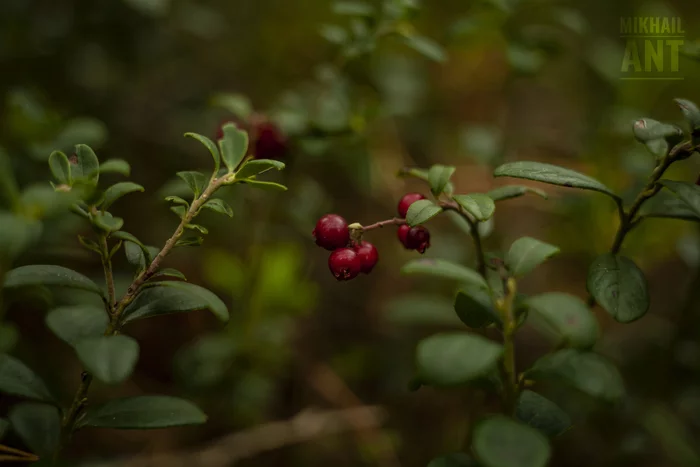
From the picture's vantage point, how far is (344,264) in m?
1.18

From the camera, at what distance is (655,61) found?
2.37 m

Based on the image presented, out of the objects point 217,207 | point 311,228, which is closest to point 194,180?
point 217,207

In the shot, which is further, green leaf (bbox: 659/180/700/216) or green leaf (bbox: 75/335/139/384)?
green leaf (bbox: 659/180/700/216)

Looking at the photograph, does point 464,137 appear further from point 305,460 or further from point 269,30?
point 269,30

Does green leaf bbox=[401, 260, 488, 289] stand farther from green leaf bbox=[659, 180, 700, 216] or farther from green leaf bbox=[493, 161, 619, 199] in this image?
green leaf bbox=[659, 180, 700, 216]

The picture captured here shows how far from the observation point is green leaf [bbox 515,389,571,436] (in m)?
1.07

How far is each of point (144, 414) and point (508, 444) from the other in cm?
64

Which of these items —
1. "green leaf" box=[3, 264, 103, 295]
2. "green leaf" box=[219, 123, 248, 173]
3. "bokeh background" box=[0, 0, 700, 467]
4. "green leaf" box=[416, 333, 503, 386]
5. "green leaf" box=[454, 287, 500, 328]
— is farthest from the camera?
"bokeh background" box=[0, 0, 700, 467]

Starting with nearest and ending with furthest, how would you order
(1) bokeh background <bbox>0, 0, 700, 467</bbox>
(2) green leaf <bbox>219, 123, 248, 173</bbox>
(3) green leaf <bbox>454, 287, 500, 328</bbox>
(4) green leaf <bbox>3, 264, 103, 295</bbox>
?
(4) green leaf <bbox>3, 264, 103, 295</bbox>
(3) green leaf <bbox>454, 287, 500, 328</bbox>
(2) green leaf <bbox>219, 123, 248, 173</bbox>
(1) bokeh background <bbox>0, 0, 700, 467</bbox>

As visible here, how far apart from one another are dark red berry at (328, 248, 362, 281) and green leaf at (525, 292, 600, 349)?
370mm

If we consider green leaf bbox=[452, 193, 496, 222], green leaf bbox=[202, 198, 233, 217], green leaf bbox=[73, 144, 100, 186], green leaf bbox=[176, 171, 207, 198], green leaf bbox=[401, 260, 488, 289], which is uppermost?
green leaf bbox=[73, 144, 100, 186]

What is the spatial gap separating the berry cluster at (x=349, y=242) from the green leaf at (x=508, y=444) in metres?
0.41

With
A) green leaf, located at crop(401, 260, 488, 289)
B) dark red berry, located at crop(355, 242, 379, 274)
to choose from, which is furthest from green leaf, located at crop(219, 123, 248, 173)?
green leaf, located at crop(401, 260, 488, 289)

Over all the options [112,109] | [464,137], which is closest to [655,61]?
[464,137]
